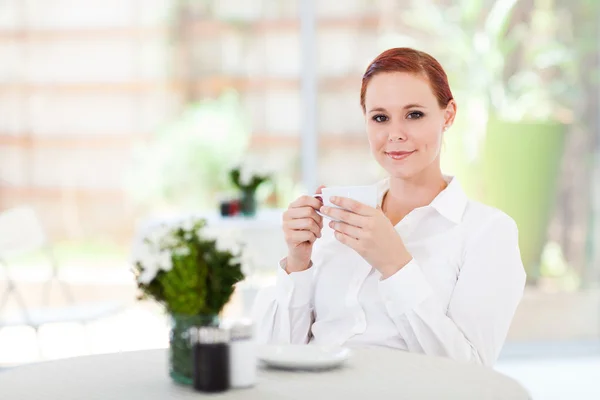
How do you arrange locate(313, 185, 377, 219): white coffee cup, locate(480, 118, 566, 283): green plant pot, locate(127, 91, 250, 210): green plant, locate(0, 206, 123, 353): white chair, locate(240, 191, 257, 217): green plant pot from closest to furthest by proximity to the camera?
locate(313, 185, 377, 219): white coffee cup → locate(0, 206, 123, 353): white chair → locate(240, 191, 257, 217): green plant pot → locate(480, 118, 566, 283): green plant pot → locate(127, 91, 250, 210): green plant

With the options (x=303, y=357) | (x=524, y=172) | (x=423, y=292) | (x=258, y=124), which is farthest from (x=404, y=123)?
(x=258, y=124)

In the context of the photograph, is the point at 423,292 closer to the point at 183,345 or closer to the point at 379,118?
the point at 379,118

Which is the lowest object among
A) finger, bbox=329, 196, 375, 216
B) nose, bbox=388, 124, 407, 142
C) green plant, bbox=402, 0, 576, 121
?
finger, bbox=329, 196, 375, 216

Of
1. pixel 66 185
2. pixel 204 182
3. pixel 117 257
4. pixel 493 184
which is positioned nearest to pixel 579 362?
pixel 493 184

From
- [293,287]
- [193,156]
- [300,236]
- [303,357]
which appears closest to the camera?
[303,357]

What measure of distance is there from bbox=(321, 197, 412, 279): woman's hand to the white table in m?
0.20

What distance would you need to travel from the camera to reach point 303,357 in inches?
61.3

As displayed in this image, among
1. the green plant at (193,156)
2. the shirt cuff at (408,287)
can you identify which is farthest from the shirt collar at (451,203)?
the green plant at (193,156)

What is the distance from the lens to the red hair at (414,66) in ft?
6.57

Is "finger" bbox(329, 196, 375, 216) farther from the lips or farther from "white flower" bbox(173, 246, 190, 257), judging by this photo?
"white flower" bbox(173, 246, 190, 257)

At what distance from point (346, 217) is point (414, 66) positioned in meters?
0.41

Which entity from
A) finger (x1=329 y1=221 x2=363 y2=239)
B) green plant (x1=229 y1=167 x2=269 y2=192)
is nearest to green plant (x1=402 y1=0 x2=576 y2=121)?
green plant (x1=229 y1=167 x2=269 y2=192)

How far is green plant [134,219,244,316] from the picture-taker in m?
1.39

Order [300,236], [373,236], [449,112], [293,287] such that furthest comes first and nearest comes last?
1. [449,112]
2. [293,287]
3. [300,236]
4. [373,236]
